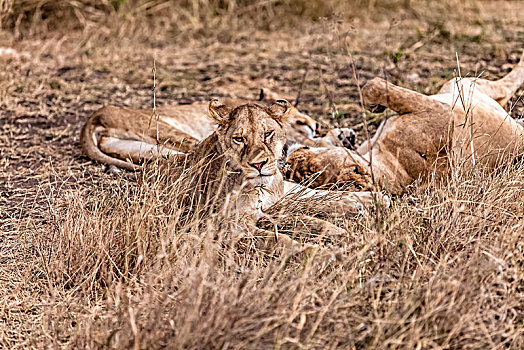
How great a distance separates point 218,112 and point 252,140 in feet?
1.09

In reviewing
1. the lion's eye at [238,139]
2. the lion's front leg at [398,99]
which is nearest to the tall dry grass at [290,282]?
the lion's eye at [238,139]

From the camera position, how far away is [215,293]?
8.15ft

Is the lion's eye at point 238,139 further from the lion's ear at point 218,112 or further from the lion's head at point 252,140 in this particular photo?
the lion's ear at point 218,112

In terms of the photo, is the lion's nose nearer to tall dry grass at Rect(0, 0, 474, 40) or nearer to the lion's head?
the lion's head

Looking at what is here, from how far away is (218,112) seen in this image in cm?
368

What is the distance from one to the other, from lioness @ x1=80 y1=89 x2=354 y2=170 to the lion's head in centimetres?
120

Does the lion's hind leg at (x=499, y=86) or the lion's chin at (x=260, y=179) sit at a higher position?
the lion's hind leg at (x=499, y=86)

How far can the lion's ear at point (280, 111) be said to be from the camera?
12.0ft

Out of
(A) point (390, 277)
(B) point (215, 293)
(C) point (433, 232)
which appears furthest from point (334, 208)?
(B) point (215, 293)

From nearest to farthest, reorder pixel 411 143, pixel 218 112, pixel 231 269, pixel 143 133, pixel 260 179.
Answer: pixel 231 269 < pixel 260 179 < pixel 218 112 < pixel 411 143 < pixel 143 133

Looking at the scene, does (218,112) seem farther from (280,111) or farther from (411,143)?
(411,143)

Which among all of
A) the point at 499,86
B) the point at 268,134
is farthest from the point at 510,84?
the point at 268,134

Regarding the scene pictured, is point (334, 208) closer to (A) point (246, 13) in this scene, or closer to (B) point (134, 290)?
(B) point (134, 290)

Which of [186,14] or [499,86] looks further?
[186,14]
